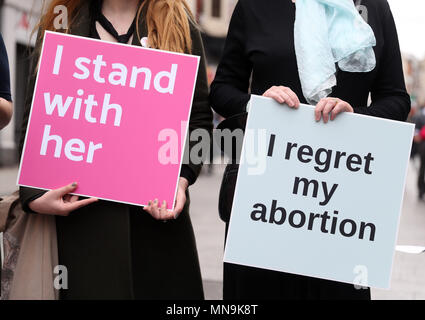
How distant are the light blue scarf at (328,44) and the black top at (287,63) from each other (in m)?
0.05

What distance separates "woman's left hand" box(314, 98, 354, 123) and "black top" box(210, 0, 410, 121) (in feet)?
Answer: 0.55

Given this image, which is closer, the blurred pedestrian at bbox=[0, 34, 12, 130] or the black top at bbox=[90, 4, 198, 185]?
the black top at bbox=[90, 4, 198, 185]

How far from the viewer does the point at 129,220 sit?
2.22m

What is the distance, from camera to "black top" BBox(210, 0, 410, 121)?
2.30 m

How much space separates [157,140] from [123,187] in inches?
7.3

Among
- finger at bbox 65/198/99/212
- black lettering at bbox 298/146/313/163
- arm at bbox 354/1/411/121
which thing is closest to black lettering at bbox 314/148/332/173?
black lettering at bbox 298/146/313/163

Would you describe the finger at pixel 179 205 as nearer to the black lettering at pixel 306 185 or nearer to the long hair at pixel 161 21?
the black lettering at pixel 306 185

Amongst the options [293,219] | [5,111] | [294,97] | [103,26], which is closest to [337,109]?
[294,97]

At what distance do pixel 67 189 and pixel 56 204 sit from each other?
0.06 m

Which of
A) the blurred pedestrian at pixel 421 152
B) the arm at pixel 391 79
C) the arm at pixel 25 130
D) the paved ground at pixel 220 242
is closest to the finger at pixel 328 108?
the arm at pixel 391 79

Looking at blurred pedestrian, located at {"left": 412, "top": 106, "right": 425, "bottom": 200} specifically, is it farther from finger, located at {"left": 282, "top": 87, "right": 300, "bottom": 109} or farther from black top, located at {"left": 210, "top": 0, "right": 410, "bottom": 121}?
finger, located at {"left": 282, "top": 87, "right": 300, "bottom": 109}

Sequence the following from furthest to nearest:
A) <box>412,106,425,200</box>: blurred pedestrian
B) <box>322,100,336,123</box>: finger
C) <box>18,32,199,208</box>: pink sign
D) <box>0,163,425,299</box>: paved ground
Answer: <box>412,106,425,200</box>: blurred pedestrian, <box>0,163,425,299</box>: paved ground, <box>18,32,199,208</box>: pink sign, <box>322,100,336,123</box>: finger

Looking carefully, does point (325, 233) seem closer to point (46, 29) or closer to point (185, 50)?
point (185, 50)

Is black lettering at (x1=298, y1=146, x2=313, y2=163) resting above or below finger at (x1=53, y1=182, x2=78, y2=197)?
above
